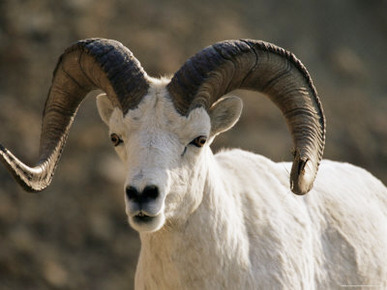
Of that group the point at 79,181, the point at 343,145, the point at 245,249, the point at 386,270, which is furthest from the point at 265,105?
the point at 245,249

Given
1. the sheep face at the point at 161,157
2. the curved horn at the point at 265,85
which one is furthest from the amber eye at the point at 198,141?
the curved horn at the point at 265,85

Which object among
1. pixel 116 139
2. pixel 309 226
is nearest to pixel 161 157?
pixel 116 139

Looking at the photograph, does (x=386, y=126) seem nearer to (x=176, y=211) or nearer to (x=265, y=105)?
(x=265, y=105)

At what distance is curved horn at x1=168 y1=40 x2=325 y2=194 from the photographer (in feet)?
23.3

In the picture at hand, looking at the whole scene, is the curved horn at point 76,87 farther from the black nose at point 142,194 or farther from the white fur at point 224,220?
the black nose at point 142,194

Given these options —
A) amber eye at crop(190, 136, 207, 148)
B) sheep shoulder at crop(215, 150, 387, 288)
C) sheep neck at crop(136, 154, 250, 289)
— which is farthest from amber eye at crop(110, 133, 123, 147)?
→ sheep shoulder at crop(215, 150, 387, 288)

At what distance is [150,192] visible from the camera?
21.0 ft

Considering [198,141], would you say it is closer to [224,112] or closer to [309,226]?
[224,112]

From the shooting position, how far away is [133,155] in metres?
6.75

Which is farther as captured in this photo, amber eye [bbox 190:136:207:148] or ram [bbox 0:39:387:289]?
amber eye [bbox 190:136:207:148]

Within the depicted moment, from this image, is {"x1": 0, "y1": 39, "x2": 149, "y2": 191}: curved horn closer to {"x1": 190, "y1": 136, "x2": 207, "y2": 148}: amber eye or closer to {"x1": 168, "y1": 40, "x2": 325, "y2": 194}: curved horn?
{"x1": 168, "y1": 40, "x2": 325, "y2": 194}: curved horn

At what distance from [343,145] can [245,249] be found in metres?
14.4

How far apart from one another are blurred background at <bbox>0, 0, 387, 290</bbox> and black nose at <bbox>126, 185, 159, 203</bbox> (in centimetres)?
1239

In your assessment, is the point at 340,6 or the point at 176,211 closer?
the point at 176,211
